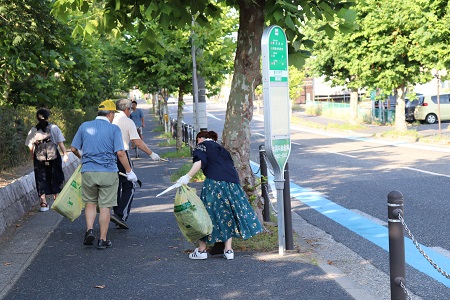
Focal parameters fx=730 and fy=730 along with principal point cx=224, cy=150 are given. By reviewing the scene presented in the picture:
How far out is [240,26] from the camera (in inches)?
350

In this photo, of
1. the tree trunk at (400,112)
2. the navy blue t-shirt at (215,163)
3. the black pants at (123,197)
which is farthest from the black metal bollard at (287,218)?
the tree trunk at (400,112)

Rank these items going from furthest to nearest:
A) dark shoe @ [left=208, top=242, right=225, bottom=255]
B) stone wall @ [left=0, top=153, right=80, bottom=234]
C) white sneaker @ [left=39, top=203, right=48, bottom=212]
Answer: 1. white sneaker @ [left=39, top=203, right=48, bottom=212]
2. stone wall @ [left=0, top=153, right=80, bottom=234]
3. dark shoe @ [left=208, top=242, right=225, bottom=255]

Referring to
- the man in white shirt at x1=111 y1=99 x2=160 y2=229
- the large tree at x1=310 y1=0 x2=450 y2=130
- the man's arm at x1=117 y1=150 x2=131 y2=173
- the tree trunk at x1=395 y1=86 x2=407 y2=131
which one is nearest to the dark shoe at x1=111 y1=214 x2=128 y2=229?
the man in white shirt at x1=111 y1=99 x2=160 y2=229

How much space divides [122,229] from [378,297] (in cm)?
479

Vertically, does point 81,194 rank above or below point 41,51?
below

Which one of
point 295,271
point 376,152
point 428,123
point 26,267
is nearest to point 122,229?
point 26,267

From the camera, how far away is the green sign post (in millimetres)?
7449

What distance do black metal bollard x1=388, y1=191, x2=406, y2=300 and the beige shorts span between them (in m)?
4.49

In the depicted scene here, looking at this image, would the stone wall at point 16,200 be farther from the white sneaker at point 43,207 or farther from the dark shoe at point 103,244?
the dark shoe at point 103,244

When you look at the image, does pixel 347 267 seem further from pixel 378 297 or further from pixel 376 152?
pixel 376 152

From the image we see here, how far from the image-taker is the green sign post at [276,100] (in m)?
7.45

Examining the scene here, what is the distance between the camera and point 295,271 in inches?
273

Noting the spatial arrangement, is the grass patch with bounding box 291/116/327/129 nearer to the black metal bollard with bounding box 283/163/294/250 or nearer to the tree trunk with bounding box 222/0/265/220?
the tree trunk with bounding box 222/0/265/220

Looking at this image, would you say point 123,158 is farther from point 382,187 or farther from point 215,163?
point 382,187
